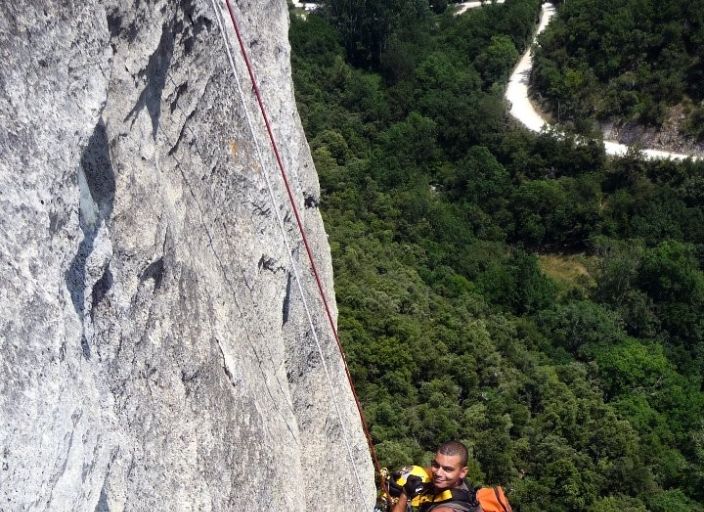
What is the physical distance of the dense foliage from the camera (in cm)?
3966

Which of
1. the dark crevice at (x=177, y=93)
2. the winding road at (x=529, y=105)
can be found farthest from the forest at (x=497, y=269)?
the dark crevice at (x=177, y=93)

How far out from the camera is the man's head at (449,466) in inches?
279

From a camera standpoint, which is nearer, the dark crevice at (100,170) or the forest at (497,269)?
the dark crevice at (100,170)

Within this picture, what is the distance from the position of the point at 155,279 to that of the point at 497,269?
2712cm

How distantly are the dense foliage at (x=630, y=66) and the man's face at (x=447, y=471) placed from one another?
116ft

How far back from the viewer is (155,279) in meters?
6.77

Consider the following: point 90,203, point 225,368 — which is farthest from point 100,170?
point 225,368

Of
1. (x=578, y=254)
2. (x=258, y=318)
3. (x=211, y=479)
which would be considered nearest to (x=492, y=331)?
(x=578, y=254)

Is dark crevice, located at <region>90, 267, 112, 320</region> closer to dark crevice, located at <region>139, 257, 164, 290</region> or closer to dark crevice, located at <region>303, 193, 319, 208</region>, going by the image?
dark crevice, located at <region>139, 257, 164, 290</region>

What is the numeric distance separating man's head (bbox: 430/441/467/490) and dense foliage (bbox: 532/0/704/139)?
35334 millimetres

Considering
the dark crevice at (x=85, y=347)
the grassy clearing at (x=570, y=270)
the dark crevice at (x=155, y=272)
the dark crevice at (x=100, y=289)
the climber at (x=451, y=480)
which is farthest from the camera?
the grassy clearing at (x=570, y=270)

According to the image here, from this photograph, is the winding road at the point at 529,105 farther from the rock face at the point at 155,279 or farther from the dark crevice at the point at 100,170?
the dark crevice at the point at 100,170

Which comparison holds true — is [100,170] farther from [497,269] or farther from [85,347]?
[497,269]

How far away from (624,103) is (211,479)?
37.6 meters
